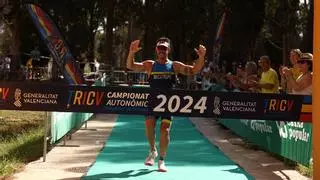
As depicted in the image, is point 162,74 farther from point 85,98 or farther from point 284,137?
point 284,137

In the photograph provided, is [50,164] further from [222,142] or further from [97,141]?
[222,142]

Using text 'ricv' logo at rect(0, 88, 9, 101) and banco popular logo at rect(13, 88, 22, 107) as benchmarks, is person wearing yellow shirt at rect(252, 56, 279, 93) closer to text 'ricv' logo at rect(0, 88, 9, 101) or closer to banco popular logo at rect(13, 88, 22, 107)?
banco popular logo at rect(13, 88, 22, 107)

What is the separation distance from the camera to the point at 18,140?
1237 cm

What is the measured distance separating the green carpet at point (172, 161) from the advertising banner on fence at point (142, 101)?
1.00 meters

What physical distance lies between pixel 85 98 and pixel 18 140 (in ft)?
16.0

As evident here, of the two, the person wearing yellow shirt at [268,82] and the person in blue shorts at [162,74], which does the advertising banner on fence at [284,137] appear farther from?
the person in blue shorts at [162,74]

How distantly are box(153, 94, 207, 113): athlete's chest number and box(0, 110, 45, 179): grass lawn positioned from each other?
244cm

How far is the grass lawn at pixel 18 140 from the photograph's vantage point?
923 centimetres

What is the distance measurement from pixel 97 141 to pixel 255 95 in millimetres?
5912

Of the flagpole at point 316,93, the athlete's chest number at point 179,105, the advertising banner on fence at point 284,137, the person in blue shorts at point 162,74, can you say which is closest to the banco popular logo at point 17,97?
the person in blue shorts at point 162,74

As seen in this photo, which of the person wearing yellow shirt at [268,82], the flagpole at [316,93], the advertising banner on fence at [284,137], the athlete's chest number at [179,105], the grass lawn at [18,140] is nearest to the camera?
the flagpole at [316,93]

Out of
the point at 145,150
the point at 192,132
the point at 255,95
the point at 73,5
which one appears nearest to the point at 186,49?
the point at 73,5

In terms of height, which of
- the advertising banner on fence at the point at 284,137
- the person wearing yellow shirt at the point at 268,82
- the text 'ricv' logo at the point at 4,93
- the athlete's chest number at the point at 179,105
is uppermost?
the person wearing yellow shirt at the point at 268,82

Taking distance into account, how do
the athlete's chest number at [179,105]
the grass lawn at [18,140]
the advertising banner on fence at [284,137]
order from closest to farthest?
1. the athlete's chest number at [179,105]
2. the advertising banner on fence at [284,137]
3. the grass lawn at [18,140]
